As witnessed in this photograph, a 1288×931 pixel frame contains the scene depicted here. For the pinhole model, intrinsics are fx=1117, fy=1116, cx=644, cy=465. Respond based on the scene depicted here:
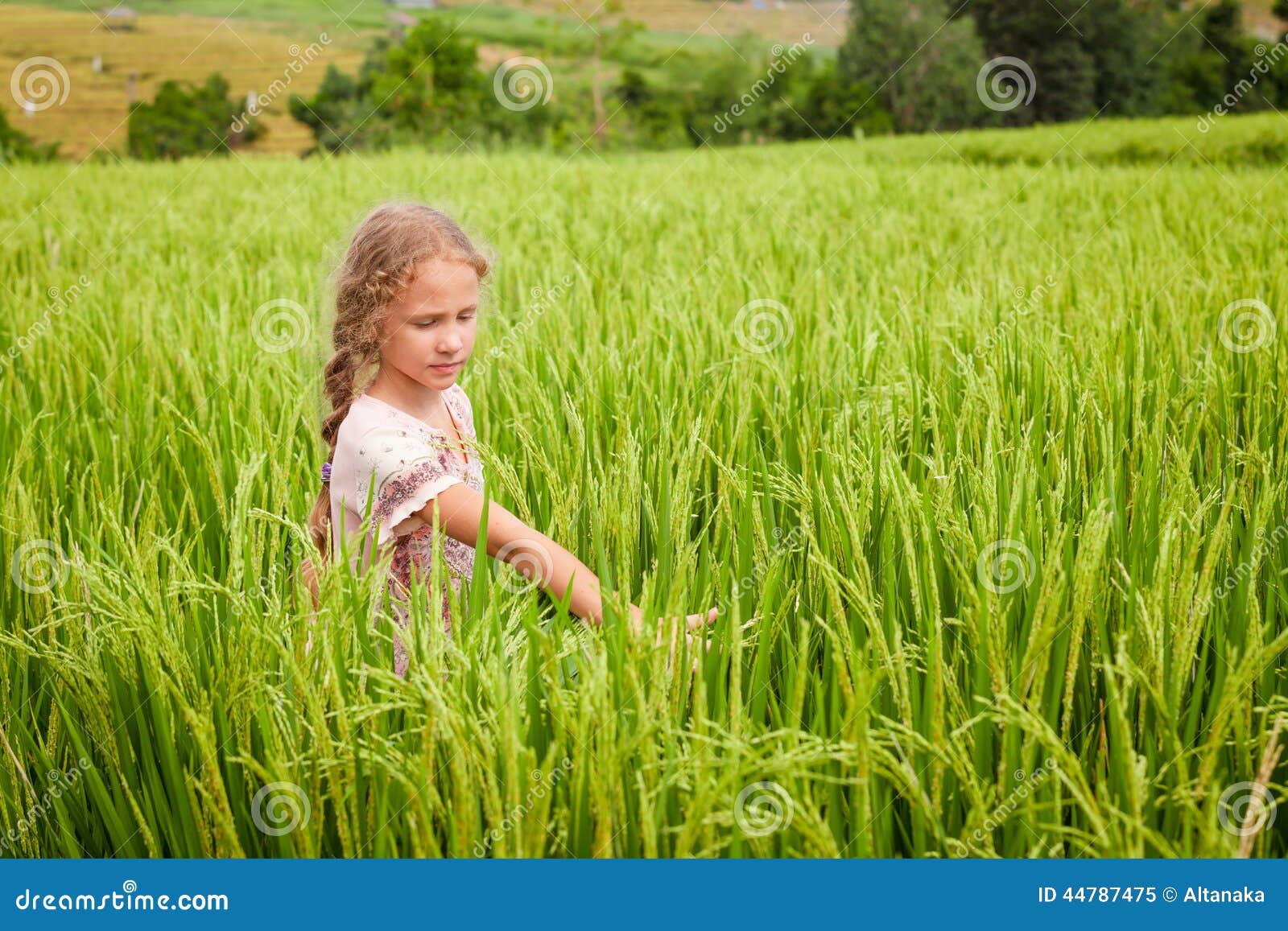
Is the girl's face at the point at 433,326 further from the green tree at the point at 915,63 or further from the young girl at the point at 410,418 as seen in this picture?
the green tree at the point at 915,63

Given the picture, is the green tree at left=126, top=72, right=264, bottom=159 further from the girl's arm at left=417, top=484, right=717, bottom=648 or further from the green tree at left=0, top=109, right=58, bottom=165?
the girl's arm at left=417, top=484, right=717, bottom=648

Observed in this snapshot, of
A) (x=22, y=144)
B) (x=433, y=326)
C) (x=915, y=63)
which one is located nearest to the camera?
(x=433, y=326)

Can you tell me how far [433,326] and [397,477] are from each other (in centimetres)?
23

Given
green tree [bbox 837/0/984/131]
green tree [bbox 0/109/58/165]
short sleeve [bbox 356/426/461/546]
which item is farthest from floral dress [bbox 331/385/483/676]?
green tree [bbox 837/0/984/131]

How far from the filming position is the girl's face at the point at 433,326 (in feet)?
5.30

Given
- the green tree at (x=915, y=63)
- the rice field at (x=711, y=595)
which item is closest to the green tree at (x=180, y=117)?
the green tree at (x=915, y=63)

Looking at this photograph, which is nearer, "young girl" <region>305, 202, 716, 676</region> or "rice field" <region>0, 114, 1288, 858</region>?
"rice field" <region>0, 114, 1288, 858</region>

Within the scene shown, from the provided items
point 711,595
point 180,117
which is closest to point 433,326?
point 711,595

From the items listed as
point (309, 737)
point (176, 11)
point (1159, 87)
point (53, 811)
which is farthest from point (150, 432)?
point (1159, 87)

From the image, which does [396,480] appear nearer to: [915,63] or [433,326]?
[433,326]

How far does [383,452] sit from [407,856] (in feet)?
2.09

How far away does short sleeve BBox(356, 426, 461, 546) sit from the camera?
1570 millimetres

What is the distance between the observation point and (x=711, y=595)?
1.61 metres

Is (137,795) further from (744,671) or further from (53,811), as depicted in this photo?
(744,671)
